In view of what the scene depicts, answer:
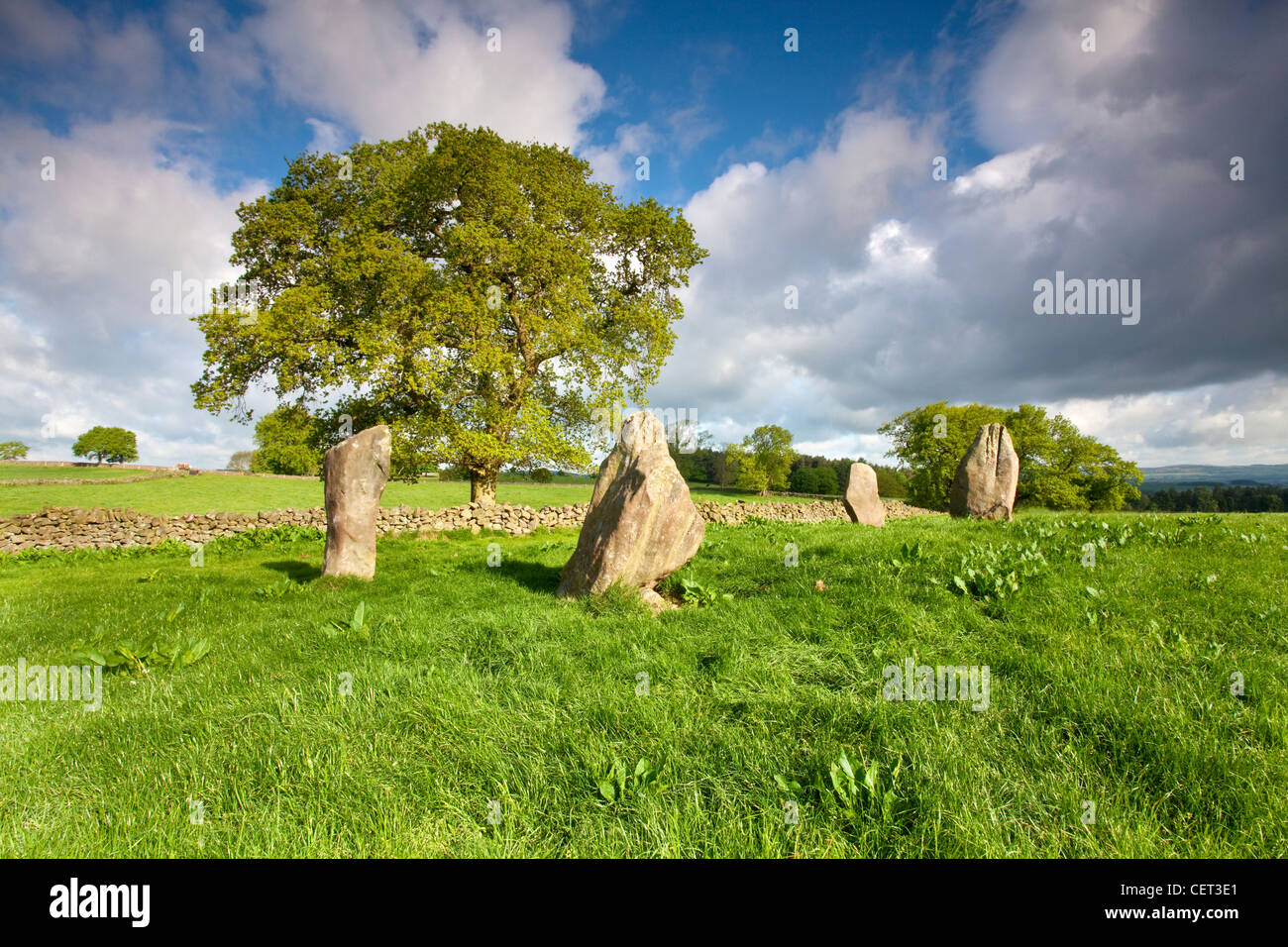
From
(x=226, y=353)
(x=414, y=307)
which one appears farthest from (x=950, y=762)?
(x=226, y=353)

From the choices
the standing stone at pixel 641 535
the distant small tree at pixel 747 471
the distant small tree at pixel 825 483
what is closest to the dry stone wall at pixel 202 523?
the standing stone at pixel 641 535

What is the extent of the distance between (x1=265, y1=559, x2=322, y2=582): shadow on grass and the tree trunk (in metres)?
8.44

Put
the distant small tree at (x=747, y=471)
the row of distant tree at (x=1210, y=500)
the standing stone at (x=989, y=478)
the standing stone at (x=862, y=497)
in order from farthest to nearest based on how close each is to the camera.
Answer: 1. the distant small tree at (x=747, y=471)
2. the row of distant tree at (x=1210, y=500)
3. the standing stone at (x=989, y=478)
4. the standing stone at (x=862, y=497)

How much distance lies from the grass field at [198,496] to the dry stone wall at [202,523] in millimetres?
4068

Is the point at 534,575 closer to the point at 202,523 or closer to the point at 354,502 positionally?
the point at 354,502

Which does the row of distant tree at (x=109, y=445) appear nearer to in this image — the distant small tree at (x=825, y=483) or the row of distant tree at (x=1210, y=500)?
the distant small tree at (x=825, y=483)

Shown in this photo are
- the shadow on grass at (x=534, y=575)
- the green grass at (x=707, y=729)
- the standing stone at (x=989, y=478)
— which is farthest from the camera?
the standing stone at (x=989, y=478)

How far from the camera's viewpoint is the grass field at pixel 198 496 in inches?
991

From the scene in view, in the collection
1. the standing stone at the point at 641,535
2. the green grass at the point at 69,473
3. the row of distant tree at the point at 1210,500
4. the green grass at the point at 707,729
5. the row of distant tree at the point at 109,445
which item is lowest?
the row of distant tree at the point at 1210,500

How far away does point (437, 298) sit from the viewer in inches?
727

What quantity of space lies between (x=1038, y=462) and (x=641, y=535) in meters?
47.0

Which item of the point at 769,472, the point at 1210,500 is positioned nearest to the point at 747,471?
the point at 769,472
